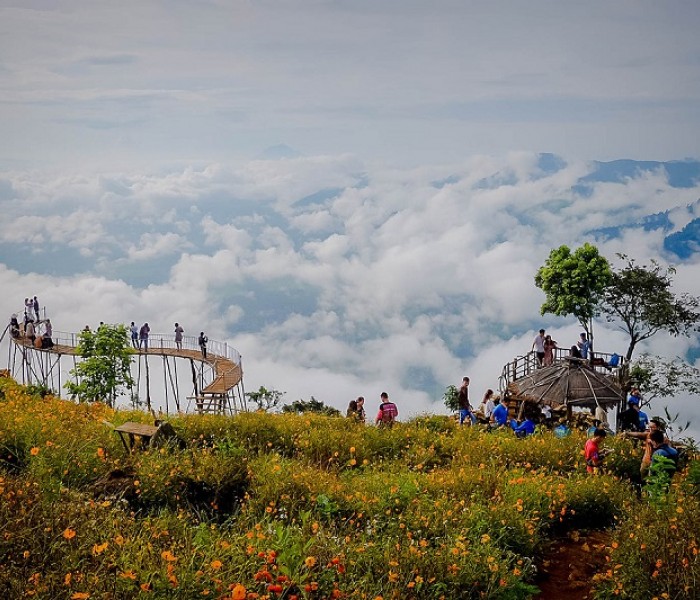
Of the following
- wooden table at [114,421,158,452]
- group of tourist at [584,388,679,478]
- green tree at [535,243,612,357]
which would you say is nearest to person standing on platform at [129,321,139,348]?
green tree at [535,243,612,357]

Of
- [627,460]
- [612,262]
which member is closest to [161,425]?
[627,460]

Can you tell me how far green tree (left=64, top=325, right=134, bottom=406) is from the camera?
29438mm

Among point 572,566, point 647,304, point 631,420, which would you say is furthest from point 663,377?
point 572,566

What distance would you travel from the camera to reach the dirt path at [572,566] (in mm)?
8664

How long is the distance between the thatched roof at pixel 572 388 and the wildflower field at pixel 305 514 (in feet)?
22.4

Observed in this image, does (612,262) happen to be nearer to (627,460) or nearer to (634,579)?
(627,460)

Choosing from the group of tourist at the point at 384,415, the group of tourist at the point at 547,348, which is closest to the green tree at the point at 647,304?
the group of tourist at the point at 547,348

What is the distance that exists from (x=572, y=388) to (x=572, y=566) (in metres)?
12.3

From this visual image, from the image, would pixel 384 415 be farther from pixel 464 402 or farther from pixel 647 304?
pixel 647 304

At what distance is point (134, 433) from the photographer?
11109 millimetres

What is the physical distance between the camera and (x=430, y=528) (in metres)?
8.78

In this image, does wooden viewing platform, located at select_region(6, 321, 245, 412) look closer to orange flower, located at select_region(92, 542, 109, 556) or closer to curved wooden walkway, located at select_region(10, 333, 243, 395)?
curved wooden walkway, located at select_region(10, 333, 243, 395)

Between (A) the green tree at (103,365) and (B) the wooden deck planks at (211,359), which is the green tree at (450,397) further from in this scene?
(A) the green tree at (103,365)

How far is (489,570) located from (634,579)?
5.43 ft
